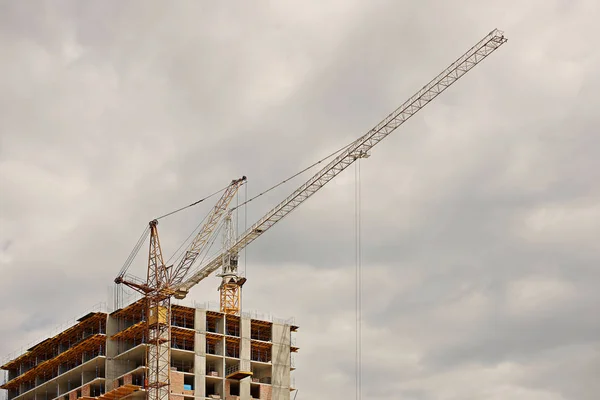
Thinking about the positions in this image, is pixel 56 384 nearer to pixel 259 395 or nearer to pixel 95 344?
pixel 95 344

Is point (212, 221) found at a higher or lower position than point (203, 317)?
higher

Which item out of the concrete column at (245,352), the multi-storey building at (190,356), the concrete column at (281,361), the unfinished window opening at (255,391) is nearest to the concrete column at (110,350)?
the multi-storey building at (190,356)

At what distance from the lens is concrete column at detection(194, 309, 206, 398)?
6304 inches

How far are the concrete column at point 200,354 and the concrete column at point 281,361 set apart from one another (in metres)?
13.2

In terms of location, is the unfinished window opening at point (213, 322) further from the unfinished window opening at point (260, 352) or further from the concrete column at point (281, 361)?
the concrete column at point (281, 361)

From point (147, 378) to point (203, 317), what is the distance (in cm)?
1510

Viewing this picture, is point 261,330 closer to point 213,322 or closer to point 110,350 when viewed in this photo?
point 213,322

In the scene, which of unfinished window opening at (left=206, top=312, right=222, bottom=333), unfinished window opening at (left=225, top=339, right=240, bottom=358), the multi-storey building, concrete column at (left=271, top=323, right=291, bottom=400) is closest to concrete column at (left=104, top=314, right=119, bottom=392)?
the multi-storey building

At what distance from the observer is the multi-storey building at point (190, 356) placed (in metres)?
161

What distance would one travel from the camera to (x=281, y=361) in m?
171

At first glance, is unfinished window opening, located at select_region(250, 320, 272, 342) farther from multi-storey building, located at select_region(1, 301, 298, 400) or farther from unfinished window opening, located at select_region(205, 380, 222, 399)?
unfinished window opening, located at select_region(205, 380, 222, 399)

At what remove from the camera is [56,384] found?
18088 cm

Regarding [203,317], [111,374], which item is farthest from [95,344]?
[203,317]

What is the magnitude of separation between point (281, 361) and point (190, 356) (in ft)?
55.5
